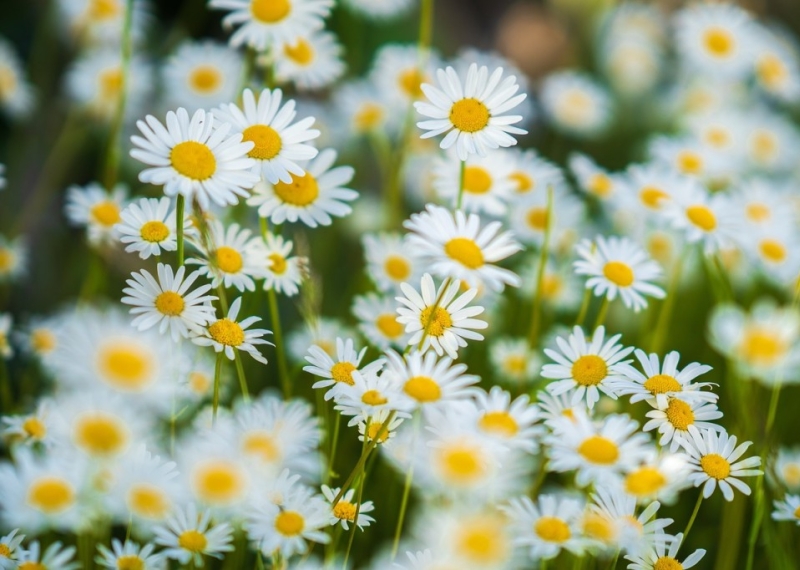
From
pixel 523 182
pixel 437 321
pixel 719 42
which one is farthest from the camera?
pixel 719 42

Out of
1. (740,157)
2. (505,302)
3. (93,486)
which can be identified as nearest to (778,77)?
(740,157)

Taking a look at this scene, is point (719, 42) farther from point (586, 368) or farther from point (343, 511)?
point (343, 511)

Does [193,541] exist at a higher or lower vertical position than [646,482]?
lower

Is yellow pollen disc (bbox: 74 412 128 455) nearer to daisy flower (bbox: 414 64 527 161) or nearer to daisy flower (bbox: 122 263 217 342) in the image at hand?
daisy flower (bbox: 122 263 217 342)

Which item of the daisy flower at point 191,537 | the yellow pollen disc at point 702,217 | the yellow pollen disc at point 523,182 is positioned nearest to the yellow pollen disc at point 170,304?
the daisy flower at point 191,537

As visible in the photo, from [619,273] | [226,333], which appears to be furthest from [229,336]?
[619,273]

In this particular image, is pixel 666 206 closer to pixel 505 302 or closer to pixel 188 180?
pixel 505 302

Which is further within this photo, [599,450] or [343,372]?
[343,372]

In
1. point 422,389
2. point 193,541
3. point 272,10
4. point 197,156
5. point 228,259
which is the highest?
point 272,10
